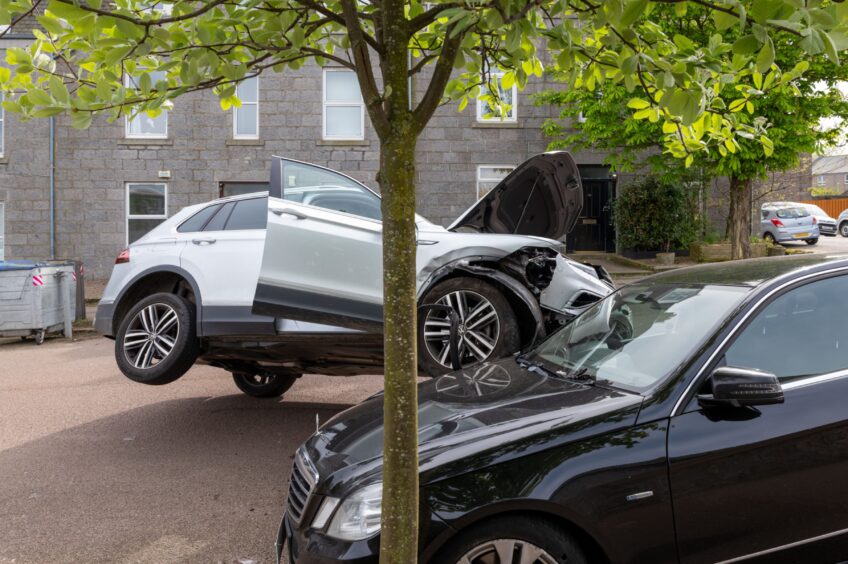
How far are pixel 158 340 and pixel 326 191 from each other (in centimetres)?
185

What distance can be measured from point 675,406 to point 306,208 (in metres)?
3.58

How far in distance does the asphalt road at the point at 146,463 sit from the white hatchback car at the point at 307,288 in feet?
2.37

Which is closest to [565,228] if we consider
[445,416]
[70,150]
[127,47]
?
[445,416]

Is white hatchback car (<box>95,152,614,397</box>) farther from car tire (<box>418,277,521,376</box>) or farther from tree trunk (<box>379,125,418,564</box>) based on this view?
tree trunk (<box>379,125,418,564</box>)

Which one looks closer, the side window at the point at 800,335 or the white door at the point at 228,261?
the side window at the point at 800,335

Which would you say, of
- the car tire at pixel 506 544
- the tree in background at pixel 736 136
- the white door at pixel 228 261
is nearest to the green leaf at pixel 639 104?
the car tire at pixel 506 544

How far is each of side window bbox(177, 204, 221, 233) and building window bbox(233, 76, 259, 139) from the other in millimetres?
13261

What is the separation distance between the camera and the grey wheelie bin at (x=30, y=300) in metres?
12.0

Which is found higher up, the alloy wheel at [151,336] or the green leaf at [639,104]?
the green leaf at [639,104]

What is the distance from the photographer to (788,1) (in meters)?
2.03

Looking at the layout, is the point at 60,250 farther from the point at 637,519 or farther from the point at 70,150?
the point at 637,519

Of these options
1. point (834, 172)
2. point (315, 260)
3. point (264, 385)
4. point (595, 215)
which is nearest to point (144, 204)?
point (595, 215)

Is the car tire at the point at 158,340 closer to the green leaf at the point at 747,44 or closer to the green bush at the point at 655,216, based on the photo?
the green leaf at the point at 747,44

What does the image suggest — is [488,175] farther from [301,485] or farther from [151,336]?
[301,485]
